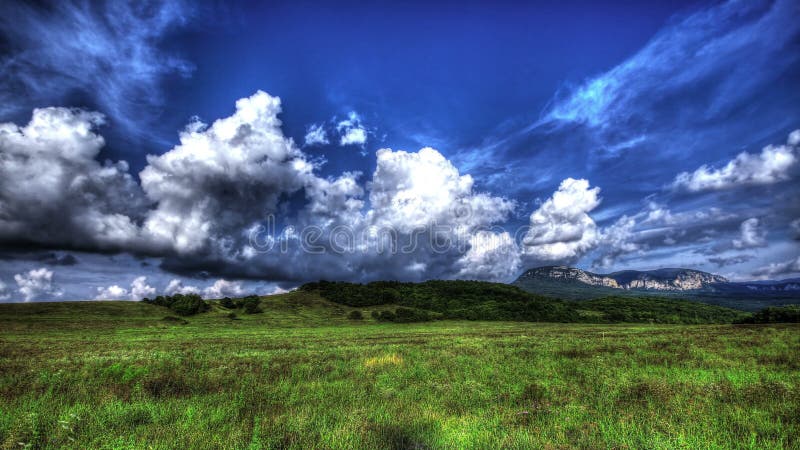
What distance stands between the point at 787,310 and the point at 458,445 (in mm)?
98988

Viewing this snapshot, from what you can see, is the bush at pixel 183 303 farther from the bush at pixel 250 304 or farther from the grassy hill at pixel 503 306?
the grassy hill at pixel 503 306

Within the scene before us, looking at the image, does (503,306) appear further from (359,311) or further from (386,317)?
(359,311)

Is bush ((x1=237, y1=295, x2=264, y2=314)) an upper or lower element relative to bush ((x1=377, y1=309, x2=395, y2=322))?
upper

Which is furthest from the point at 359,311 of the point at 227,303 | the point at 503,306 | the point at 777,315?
the point at 777,315

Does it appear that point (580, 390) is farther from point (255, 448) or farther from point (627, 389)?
point (255, 448)

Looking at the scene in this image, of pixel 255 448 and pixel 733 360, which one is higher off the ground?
pixel 255 448

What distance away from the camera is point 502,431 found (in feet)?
24.9

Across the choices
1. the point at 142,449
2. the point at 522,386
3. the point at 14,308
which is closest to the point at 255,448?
the point at 142,449

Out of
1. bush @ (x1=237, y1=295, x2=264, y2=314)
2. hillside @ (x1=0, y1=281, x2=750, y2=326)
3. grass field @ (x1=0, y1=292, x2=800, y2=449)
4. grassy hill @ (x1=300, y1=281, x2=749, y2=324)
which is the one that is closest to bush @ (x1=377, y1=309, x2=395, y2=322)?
hillside @ (x1=0, y1=281, x2=750, y2=326)

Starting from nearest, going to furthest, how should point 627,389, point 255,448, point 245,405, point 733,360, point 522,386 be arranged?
point 255,448 → point 245,405 → point 627,389 → point 522,386 → point 733,360

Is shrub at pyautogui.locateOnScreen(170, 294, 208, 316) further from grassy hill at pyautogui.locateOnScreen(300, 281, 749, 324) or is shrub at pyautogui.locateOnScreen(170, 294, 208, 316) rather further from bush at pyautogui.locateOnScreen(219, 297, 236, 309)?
grassy hill at pyautogui.locateOnScreen(300, 281, 749, 324)

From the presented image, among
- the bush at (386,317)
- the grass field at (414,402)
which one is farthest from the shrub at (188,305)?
the grass field at (414,402)

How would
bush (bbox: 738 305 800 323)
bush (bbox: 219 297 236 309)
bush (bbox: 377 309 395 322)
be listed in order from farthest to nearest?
bush (bbox: 377 309 395 322)
bush (bbox: 219 297 236 309)
bush (bbox: 738 305 800 323)

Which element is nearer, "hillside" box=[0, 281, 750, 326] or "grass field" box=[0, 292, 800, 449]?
"grass field" box=[0, 292, 800, 449]
